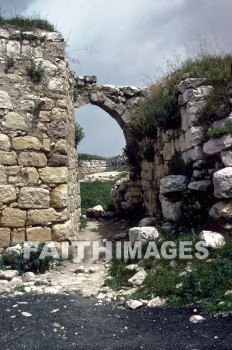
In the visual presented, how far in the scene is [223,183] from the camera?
7.20 metres

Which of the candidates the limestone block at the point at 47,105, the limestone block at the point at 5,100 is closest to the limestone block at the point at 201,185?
the limestone block at the point at 47,105

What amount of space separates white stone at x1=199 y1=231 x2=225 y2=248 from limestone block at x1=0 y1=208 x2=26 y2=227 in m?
2.99

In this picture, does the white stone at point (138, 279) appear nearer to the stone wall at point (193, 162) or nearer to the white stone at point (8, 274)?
the stone wall at point (193, 162)

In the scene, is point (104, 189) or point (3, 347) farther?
point (104, 189)

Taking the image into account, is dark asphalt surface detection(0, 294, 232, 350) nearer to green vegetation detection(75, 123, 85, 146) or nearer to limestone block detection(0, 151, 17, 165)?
limestone block detection(0, 151, 17, 165)

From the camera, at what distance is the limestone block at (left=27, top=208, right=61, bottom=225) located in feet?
25.4

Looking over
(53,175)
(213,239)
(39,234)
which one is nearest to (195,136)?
(213,239)

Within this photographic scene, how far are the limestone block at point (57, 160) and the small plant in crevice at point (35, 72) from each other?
4.47 feet

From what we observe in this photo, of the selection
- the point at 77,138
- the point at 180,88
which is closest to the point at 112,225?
the point at 77,138

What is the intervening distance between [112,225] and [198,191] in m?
5.36

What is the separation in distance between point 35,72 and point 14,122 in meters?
0.96

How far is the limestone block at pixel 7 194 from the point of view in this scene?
764 cm

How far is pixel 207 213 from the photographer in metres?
7.64

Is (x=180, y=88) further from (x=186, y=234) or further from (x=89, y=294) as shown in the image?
(x=89, y=294)
